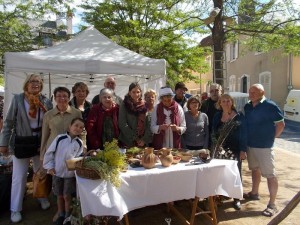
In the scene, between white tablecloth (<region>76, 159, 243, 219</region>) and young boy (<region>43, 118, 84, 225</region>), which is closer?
white tablecloth (<region>76, 159, 243, 219</region>)

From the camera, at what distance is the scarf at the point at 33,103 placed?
3786mm

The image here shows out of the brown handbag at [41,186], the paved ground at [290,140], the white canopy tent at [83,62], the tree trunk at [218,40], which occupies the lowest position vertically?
the paved ground at [290,140]

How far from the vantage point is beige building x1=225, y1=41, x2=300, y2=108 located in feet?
57.9

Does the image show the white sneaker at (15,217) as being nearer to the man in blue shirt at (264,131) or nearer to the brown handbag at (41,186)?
the brown handbag at (41,186)

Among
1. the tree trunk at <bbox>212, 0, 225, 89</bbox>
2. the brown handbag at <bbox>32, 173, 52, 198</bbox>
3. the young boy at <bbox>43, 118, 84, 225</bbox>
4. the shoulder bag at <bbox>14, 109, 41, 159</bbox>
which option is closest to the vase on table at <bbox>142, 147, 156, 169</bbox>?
the young boy at <bbox>43, 118, 84, 225</bbox>

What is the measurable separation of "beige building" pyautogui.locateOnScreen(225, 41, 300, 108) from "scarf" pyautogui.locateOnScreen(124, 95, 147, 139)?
11.5m

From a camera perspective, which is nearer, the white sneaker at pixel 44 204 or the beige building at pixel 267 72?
the white sneaker at pixel 44 204

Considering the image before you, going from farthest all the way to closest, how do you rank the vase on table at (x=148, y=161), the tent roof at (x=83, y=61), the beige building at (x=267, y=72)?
the beige building at (x=267, y=72) < the tent roof at (x=83, y=61) < the vase on table at (x=148, y=161)

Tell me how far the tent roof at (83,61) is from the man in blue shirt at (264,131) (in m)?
2.14

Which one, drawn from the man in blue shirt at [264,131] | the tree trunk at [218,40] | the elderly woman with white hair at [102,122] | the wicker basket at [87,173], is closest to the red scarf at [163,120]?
the elderly woman with white hair at [102,122]

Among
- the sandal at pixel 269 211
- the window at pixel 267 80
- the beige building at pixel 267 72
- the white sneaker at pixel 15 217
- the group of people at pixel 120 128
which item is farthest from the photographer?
the window at pixel 267 80

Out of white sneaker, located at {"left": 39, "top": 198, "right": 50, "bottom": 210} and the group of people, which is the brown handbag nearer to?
the group of people

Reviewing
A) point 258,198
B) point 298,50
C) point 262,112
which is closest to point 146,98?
point 262,112

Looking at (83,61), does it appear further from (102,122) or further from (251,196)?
(251,196)
